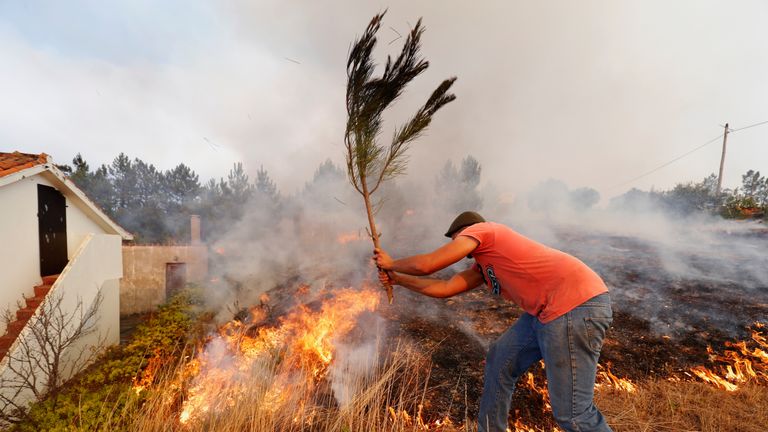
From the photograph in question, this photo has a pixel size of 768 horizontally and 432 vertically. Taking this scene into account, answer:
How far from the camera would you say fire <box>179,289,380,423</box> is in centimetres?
281

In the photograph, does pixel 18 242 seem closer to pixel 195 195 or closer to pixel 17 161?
pixel 17 161

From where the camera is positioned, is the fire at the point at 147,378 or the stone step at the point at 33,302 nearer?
the fire at the point at 147,378

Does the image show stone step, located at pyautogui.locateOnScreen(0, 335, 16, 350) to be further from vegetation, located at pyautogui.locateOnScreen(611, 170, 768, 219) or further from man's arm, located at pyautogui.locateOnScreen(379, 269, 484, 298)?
vegetation, located at pyautogui.locateOnScreen(611, 170, 768, 219)

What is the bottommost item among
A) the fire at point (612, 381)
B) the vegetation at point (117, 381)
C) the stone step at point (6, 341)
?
the vegetation at point (117, 381)

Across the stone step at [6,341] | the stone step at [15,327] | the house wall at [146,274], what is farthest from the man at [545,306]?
the house wall at [146,274]

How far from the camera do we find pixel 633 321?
5.31 m

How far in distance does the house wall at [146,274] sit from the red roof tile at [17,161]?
21.0 feet

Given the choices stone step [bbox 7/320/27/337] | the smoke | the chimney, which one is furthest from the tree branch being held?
the chimney

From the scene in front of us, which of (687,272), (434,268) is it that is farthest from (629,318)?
(434,268)

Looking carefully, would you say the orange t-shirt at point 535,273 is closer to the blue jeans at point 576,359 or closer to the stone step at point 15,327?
the blue jeans at point 576,359

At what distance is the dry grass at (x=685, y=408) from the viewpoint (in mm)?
2855

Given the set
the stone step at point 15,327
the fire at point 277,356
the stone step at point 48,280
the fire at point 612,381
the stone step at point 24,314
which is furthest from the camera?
the stone step at point 48,280

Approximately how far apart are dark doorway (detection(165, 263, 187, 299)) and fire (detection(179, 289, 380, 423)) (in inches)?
279

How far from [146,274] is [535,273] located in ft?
47.6
